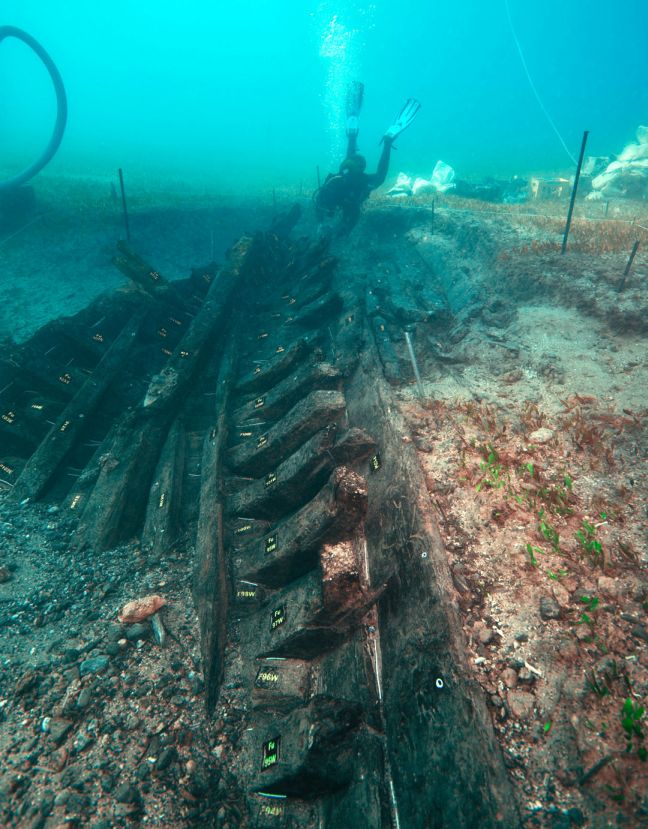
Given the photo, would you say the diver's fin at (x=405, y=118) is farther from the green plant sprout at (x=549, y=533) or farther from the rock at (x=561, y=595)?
the rock at (x=561, y=595)

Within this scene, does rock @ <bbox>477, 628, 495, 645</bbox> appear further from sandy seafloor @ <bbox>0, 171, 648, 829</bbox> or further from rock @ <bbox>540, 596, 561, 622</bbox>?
rock @ <bbox>540, 596, 561, 622</bbox>

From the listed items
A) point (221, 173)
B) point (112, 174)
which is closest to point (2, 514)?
point (112, 174)

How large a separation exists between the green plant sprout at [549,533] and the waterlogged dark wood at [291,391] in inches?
145

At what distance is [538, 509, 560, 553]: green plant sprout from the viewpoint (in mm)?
3338

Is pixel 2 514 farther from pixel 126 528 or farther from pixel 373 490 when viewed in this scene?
pixel 373 490

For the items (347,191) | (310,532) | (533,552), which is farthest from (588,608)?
(347,191)

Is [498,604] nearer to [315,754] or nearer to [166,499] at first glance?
[315,754]

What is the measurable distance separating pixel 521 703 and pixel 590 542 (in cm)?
155

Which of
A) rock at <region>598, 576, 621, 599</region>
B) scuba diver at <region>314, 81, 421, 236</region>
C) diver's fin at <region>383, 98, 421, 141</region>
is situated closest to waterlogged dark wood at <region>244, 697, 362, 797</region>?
rock at <region>598, 576, 621, 599</region>

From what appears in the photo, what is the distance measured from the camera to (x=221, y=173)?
36.5 meters

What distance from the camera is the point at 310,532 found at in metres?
3.86

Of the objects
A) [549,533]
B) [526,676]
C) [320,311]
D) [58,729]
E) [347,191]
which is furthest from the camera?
[347,191]

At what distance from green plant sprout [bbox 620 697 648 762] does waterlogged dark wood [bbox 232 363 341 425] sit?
4935mm

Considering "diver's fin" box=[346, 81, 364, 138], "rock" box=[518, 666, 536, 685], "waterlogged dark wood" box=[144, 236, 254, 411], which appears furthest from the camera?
"diver's fin" box=[346, 81, 364, 138]
